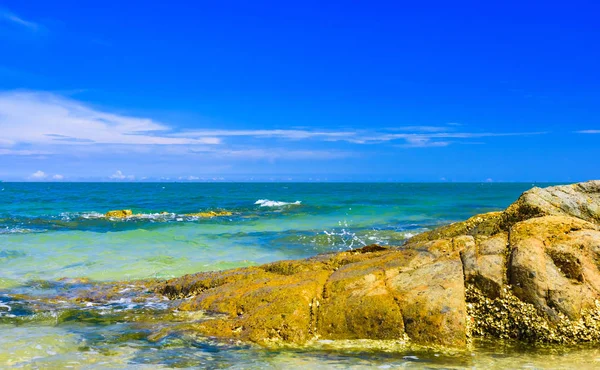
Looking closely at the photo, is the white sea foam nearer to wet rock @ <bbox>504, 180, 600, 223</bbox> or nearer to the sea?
the sea

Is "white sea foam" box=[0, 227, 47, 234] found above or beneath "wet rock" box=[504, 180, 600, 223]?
beneath

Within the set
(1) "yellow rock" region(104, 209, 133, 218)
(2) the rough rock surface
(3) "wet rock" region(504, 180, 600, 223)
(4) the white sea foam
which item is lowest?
(4) the white sea foam

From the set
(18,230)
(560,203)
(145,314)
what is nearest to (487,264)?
(560,203)

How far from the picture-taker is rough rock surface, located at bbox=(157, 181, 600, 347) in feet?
19.5

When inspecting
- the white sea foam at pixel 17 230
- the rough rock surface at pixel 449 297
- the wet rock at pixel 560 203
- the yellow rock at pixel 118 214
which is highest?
the wet rock at pixel 560 203

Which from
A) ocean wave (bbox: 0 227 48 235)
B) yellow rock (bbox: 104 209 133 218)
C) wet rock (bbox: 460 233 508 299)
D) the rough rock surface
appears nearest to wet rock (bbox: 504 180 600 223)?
the rough rock surface

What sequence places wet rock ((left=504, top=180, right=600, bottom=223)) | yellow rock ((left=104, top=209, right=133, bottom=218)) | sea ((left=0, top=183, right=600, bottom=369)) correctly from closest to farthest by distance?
sea ((left=0, top=183, right=600, bottom=369)), wet rock ((left=504, top=180, right=600, bottom=223)), yellow rock ((left=104, top=209, right=133, bottom=218))

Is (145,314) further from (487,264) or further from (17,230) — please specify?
(17,230)

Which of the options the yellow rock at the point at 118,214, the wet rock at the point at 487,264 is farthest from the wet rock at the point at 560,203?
the yellow rock at the point at 118,214

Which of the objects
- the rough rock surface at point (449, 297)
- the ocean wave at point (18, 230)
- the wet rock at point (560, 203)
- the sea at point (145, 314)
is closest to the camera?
the sea at point (145, 314)

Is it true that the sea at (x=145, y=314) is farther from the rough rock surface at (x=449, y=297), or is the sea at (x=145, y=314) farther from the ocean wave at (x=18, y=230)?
the ocean wave at (x=18, y=230)

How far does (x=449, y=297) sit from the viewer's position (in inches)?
239

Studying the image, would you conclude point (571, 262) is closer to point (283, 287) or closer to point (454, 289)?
point (454, 289)

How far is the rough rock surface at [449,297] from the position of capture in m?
5.95
